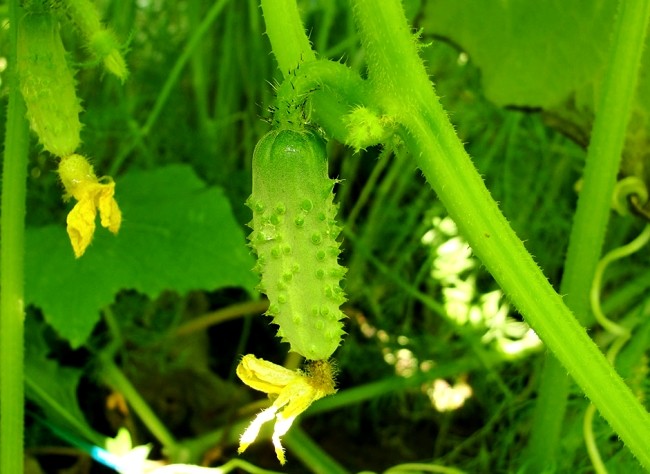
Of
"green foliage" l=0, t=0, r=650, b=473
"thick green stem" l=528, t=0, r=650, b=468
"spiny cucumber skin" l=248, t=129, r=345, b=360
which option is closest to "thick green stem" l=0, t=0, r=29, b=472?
"green foliage" l=0, t=0, r=650, b=473

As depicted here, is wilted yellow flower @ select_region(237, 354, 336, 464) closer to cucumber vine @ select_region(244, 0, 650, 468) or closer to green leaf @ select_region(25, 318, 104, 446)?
cucumber vine @ select_region(244, 0, 650, 468)

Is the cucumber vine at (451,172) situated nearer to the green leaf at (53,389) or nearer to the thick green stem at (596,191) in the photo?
the thick green stem at (596,191)

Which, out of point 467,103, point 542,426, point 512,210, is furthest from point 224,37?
point 542,426

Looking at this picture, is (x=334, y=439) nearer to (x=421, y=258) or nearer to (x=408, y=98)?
(x=421, y=258)

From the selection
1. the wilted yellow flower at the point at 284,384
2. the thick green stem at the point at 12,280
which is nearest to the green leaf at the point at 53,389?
the thick green stem at the point at 12,280

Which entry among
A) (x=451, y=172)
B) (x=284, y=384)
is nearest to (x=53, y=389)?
(x=284, y=384)

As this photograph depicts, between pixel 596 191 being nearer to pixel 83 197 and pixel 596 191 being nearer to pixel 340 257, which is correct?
pixel 340 257
